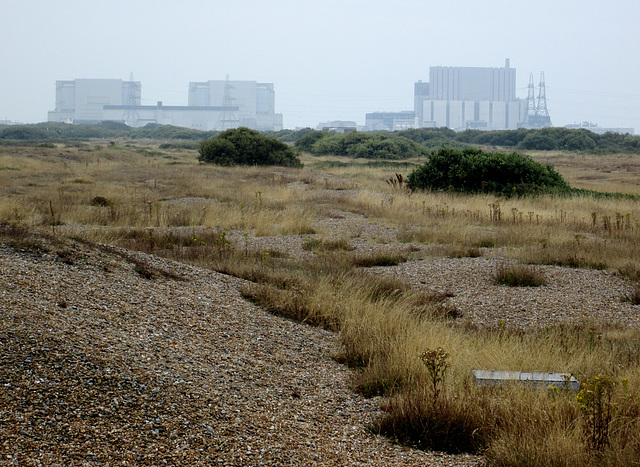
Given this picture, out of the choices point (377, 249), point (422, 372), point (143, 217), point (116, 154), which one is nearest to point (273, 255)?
point (377, 249)

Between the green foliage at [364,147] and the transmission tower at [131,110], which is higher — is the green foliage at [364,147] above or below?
below

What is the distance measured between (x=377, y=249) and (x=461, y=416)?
23.8 feet

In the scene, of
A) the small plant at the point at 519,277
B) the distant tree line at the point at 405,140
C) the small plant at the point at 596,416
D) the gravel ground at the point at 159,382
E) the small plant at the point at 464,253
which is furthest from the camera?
the distant tree line at the point at 405,140

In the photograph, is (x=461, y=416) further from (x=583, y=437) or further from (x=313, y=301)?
(x=313, y=301)

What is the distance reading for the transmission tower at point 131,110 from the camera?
15800 cm

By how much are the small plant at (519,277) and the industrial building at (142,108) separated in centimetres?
15093

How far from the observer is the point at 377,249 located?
11.1 meters

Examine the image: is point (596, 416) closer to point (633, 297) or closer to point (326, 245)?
point (633, 297)

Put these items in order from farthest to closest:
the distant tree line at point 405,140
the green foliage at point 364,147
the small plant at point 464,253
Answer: the distant tree line at point 405,140, the green foliage at point 364,147, the small plant at point 464,253

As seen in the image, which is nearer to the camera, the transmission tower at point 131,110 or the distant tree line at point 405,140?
the distant tree line at point 405,140

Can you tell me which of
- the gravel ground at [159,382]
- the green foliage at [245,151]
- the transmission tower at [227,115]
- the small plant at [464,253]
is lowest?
the gravel ground at [159,382]

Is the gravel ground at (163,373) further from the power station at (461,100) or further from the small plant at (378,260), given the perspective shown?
the power station at (461,100)

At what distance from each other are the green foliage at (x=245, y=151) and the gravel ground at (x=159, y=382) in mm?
27529

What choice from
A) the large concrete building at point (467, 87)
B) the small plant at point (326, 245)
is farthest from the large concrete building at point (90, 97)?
the small plant at point (326, 245)
